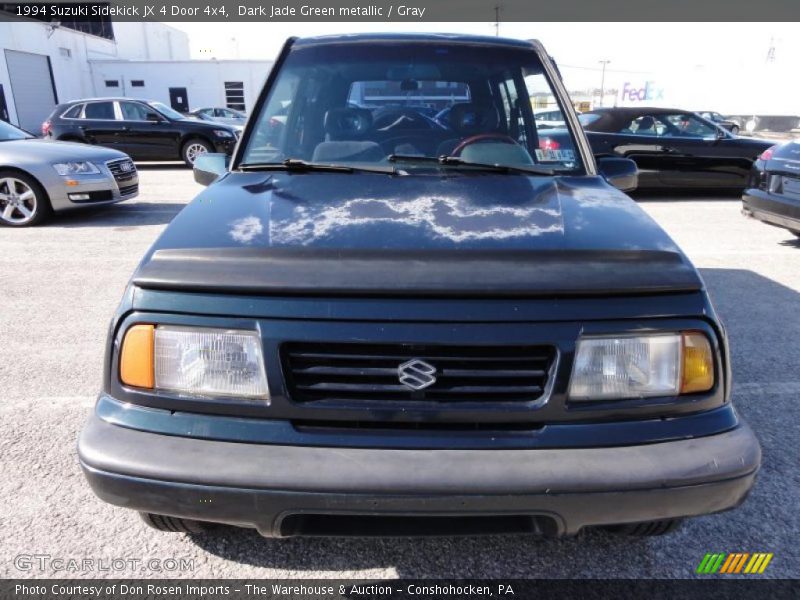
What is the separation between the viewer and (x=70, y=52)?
106 ft

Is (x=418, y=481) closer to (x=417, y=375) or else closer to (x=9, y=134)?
(x=417, y=375)

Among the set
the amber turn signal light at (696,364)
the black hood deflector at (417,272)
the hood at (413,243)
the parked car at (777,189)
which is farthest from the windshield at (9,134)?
the parked car at (777,189)

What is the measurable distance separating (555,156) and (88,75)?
128ft

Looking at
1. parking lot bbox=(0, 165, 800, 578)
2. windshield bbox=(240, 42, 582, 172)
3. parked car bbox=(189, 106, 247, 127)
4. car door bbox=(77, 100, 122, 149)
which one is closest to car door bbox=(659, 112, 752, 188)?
parking lot bbox=(0, 165, 800, 578)

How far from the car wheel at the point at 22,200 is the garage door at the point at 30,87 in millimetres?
24080

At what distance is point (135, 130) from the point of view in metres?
13.3

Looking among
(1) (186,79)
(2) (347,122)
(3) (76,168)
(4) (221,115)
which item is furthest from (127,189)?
(1) (186,79)

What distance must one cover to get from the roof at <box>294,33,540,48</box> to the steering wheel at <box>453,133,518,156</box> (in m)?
0.50

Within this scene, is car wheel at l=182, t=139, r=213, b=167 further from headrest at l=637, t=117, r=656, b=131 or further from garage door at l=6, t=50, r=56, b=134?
garage door at l=6, t=50, r=56, b=134

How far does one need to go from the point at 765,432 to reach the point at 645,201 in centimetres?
784

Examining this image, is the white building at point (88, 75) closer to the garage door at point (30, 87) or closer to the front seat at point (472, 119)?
the garage door at point (30, 87)

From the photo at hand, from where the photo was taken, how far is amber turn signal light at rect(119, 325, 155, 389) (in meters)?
1.63

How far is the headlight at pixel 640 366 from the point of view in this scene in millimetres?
1577

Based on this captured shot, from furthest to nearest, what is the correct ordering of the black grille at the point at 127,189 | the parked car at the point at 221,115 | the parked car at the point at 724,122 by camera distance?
the parked car at the point at 221,115 → the parked car at the point at 724,122 → the black grille at the point at 127,189
